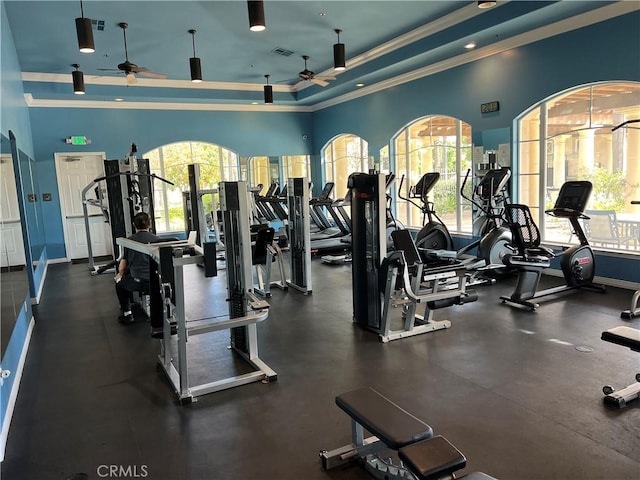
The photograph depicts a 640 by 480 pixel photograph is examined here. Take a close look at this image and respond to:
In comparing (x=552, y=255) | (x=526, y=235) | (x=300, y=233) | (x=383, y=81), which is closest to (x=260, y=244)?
(x=300, y=233)

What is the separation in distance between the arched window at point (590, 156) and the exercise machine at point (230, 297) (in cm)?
497

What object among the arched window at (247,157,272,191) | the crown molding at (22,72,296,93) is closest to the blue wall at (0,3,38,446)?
the crown molding at (22,72,296,93)

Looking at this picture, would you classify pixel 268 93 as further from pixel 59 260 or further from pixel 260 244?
pixel 59 260

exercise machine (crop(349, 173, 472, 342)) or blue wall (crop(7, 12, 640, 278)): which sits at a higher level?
blue wall (crop(7, 12, 640, 278))

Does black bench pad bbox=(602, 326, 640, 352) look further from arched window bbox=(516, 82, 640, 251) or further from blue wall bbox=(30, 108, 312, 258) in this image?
blue wall bbox=(30, 108, 312, 258)

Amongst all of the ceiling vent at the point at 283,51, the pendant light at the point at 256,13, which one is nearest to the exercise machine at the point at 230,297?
the pendant light at the point at 256,13

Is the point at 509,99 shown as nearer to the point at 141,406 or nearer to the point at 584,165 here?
the point at 584,165

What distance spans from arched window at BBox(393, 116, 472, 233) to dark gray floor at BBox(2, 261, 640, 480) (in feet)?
11.9

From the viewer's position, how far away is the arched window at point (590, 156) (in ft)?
20.1

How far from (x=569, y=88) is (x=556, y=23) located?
2.94ft

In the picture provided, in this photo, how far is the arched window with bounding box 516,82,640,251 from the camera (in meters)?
6.12

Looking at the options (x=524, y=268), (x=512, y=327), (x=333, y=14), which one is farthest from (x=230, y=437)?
(x=333, y=14)

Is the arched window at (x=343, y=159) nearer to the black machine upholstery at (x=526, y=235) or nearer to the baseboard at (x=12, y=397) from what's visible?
the black machine upholstery at (x=526, y=235)

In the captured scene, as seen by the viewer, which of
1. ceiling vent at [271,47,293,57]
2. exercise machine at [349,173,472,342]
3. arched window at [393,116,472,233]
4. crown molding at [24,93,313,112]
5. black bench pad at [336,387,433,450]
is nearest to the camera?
black bench pad at [336,387,433,450]
